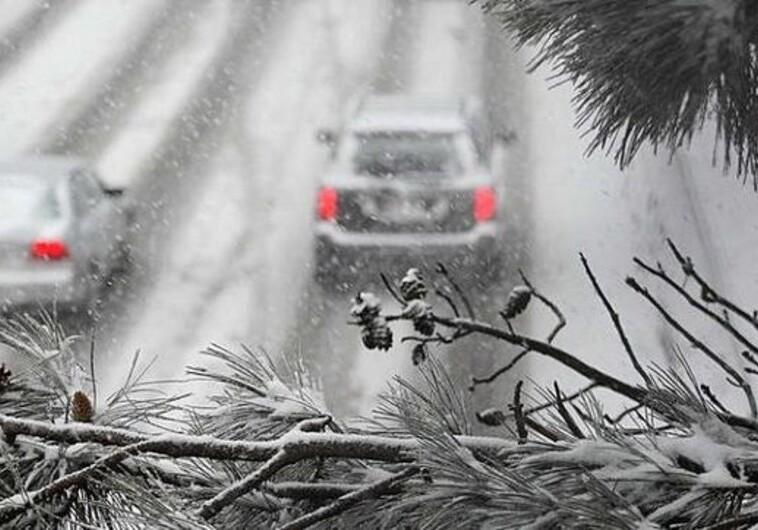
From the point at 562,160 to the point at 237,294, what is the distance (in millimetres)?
4466

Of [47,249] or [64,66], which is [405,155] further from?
[64,66]

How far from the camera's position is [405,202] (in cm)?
1084

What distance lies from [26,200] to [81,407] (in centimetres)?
838

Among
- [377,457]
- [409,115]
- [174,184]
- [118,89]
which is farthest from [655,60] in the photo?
[118,89]

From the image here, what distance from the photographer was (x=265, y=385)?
2357mm

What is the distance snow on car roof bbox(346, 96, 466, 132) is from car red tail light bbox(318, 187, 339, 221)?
2.09 feet

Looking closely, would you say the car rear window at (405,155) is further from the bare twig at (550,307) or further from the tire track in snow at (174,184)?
the bare twig at (550,307)

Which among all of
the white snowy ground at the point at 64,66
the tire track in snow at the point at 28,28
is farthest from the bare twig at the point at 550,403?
the tire track in snow at the point at 28,28

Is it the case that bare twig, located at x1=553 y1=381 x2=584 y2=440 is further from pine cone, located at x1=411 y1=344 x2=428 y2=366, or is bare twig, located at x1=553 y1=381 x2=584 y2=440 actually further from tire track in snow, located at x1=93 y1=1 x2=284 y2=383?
tire track in snow, located at x1=93 y1=1 x2=284 y2=383

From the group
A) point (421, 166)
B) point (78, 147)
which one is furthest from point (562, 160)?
point (78, 147)

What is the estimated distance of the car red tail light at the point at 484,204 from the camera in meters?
11.0

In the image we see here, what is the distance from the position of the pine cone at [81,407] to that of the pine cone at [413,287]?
52cm

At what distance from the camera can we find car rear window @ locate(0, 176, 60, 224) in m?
9.95

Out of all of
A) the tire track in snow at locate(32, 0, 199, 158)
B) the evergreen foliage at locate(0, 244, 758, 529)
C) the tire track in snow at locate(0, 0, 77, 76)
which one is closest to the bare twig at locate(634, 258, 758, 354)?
the evergreen foliage at locate(0, 244, 758, 529)
